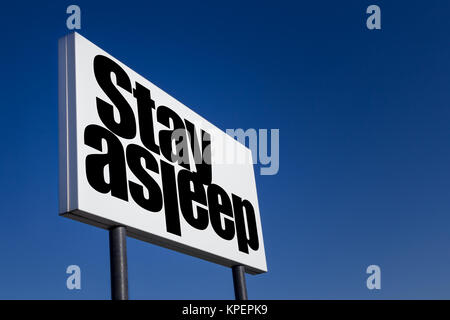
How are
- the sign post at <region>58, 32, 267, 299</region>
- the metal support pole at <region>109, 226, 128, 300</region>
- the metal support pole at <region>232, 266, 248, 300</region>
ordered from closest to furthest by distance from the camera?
the metal support pole at <region>109, 226, 128, 300</region>, the sign post at <region>58, 32, 267, 299</region>, the metal support pole at <region>232, 266, 248, 300</region>

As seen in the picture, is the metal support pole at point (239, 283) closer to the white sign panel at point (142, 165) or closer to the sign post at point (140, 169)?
the sign post at point (140, 169)

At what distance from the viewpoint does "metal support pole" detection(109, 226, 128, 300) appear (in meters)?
4.68

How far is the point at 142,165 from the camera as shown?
559 centimetres

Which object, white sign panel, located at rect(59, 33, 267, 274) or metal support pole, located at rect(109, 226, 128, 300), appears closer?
metal support pole, located at rect(109, 226, 128, 300)

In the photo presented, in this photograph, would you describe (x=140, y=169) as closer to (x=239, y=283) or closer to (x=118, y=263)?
(x=118, y=263)

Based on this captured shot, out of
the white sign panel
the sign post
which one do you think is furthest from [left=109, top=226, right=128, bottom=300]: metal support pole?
the white sign panel

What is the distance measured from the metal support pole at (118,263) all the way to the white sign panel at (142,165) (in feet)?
0.40

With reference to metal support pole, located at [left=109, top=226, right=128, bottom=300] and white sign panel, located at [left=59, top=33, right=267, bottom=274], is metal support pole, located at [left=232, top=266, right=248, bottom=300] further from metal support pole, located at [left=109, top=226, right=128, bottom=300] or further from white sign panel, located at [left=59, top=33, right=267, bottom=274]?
metal support pole, located at [left=109, top=226, right=128, bottom=300]

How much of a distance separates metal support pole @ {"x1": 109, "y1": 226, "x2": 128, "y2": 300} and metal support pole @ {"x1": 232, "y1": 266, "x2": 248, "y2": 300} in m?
2.47

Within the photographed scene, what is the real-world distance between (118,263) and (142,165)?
1.19m

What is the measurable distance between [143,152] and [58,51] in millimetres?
1316

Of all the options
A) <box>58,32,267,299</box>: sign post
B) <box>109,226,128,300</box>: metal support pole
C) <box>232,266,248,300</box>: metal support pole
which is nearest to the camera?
<box>109,226,128,300</box>: metal support pole

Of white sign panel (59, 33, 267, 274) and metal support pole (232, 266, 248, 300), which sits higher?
white sign panel (59, 33, 267, 274)

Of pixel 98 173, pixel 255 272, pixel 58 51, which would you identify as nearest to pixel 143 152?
pixel 98 173
